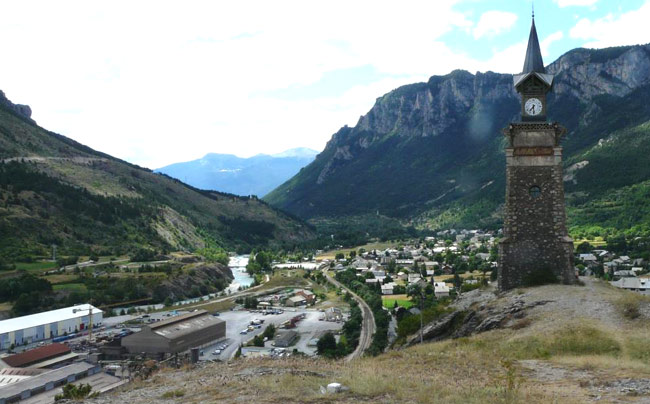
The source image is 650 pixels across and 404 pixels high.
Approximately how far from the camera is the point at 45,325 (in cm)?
6312

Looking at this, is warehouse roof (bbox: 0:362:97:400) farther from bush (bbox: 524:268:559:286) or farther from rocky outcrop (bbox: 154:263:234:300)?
rocky outcrop (bbox: 154:263:234:300)

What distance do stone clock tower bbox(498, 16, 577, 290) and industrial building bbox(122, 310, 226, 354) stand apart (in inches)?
1554

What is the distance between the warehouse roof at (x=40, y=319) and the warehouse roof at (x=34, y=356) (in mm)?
12443

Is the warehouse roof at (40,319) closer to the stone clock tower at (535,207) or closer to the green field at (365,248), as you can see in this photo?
the stone clock tower at (535,207)

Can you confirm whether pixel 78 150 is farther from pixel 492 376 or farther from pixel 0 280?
pixel 492 376

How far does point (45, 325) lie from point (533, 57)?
62.7m

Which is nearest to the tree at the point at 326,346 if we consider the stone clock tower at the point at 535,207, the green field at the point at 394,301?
the green field at the point at 394,301

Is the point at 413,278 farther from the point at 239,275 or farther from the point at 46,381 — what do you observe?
the point at 46,381

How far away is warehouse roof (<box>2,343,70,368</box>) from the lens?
46.2m

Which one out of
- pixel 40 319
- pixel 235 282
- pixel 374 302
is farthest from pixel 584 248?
pixel 40 319

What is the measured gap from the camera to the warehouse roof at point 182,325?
5422 centimetres

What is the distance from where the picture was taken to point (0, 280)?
3073 inches

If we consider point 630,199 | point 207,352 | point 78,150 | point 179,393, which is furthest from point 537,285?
point 78,150

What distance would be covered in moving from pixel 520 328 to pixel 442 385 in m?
6.93
